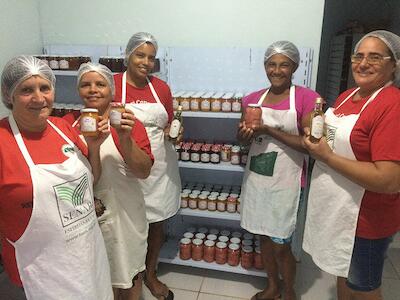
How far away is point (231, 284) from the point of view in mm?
2457

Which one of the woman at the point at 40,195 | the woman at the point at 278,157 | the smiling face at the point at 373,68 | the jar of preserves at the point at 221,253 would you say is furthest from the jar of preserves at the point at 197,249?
the smiling face at the point at 373,68

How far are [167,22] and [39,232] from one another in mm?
1853

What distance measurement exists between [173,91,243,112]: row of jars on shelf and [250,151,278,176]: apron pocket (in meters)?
0.38

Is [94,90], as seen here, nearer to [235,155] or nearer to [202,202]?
[235,155]

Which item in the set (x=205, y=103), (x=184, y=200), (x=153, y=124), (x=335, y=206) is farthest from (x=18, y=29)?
(x=335, y=206)

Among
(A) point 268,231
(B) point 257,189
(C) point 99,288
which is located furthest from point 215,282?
(C) point 99,288

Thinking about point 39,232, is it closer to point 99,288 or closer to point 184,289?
point 99,288

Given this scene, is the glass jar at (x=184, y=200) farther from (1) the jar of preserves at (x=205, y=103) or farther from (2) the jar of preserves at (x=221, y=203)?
(1) the jar of preserves at (x=205, y=103)

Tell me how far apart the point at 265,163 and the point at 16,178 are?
1.30 meters

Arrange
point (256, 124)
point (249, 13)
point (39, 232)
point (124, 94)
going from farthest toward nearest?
point (249, 13) → point (124, 94) → point (256, 124) → point (39, 232)

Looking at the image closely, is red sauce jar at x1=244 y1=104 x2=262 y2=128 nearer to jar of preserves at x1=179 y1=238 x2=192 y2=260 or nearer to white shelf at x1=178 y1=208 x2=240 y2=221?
white shelf at x1=178 y1=208 x2=240 y2=221

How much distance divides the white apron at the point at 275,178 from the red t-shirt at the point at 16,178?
1.13 m

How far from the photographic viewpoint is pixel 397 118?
122 centimetres

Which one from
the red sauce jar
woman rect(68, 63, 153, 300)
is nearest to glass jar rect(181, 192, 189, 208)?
woman rect(68, 63, 153, 300)
